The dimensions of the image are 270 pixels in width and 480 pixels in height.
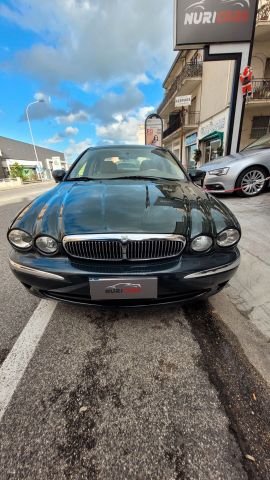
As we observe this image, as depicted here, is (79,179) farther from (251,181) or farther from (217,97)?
(217,97)

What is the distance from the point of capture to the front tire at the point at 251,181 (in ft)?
18.3

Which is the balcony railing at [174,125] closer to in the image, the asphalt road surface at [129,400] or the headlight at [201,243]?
the headlight at [201,243]

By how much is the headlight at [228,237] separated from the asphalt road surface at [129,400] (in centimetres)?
66

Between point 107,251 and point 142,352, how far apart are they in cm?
73

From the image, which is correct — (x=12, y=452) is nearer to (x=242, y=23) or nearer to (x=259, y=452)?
(x=259, y=452)

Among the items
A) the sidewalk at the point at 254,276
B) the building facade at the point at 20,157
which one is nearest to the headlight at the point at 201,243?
the sidewalk at the point at 254,276

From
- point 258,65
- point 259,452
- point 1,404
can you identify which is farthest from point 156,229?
point 258,65

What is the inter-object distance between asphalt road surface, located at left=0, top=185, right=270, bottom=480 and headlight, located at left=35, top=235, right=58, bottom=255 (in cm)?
64

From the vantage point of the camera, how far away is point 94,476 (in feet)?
3.23

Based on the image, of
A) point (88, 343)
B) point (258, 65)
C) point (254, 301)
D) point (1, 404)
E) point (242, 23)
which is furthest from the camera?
point (258, 65)

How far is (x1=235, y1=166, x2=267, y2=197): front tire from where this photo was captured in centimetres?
557

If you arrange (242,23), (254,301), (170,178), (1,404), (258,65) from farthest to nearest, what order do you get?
(258,65), (242,23), (170,178), (254,301), (1,404)

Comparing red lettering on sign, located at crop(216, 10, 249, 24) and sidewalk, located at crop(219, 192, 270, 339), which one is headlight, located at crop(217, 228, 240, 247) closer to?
sidewalk, located at crop(219, 192, 270, 339)

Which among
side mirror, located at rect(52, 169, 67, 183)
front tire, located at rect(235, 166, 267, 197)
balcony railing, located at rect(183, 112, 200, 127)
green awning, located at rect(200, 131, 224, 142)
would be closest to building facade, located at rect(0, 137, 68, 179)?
balcony railing, located at rect(183, 112, 200, 127)
